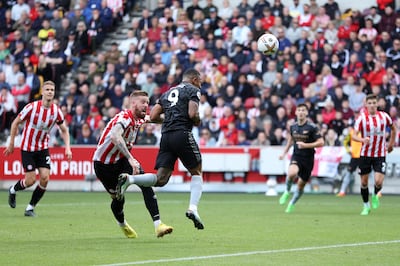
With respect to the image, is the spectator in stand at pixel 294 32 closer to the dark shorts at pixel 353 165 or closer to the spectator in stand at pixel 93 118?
the dark shorts at pixel 353 165

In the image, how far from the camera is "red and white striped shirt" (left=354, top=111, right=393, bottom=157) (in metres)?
18.8

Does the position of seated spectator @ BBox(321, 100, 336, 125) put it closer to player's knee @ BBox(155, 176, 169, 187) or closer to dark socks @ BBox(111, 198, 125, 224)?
player's knee @ BBox(155, 176, 169, 187)

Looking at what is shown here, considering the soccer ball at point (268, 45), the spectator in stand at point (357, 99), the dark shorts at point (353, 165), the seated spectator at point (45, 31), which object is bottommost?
the dark shorts at point (353, 165)

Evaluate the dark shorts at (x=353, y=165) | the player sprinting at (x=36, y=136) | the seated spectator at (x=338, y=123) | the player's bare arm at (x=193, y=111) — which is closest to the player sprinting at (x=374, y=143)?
the player sprinting at (x=36, y=136)

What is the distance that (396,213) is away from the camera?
1859 centimetres

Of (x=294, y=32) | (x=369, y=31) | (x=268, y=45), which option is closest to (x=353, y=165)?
(x=369, y=31)

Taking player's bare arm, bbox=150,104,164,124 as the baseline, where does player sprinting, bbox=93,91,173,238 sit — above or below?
below

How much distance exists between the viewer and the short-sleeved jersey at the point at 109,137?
42.4 feet

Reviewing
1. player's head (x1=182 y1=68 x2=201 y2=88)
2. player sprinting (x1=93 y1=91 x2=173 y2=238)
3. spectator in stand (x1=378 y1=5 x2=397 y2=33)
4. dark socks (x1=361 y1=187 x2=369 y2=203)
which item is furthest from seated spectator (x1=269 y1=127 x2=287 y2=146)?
player sprinting (x1=93 y1=91 x2=173 y2=238)

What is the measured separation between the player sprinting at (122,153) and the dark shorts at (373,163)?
261 inches

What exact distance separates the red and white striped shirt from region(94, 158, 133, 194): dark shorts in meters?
6.74

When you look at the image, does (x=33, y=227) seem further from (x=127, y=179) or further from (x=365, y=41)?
(x=365, y=41)

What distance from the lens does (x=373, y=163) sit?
1883cm

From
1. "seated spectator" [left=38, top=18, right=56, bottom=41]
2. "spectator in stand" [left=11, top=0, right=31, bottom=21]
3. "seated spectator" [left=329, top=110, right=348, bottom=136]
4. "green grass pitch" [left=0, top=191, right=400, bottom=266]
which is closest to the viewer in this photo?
"green grass pitch" [left=0, top=191, right=400, bottom=266]
